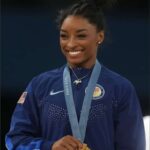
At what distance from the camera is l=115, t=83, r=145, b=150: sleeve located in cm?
194

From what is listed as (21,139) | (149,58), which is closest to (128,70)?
(149,58)

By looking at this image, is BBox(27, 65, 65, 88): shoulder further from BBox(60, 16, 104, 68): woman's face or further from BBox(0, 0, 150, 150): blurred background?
BBox(0, 0, 150, 150): blurred background

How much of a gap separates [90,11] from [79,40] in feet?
0.52

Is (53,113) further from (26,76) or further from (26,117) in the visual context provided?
(26,76)

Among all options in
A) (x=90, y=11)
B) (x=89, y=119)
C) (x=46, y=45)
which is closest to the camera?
(x=89, y=119)

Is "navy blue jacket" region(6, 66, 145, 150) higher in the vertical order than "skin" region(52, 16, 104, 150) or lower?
lower

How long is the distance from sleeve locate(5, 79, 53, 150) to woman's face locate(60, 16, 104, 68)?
0.77 feet

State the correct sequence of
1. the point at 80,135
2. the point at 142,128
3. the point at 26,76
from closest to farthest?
the point at 80,135, the point at 142,128, the point at 26,76

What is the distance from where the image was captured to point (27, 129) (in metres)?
1.94

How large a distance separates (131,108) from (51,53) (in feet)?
3.78

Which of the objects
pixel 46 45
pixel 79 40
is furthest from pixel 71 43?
pixel 46 45

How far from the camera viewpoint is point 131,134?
6.41 feet

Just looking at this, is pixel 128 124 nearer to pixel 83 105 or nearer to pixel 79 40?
pixel 83 105

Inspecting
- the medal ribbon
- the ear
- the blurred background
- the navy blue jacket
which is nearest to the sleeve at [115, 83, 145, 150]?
the navy blue jacket
